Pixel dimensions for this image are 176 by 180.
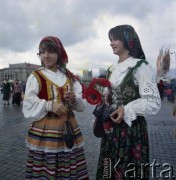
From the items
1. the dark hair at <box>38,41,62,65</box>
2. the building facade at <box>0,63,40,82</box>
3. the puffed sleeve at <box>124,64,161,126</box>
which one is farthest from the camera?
the building facade at <box>0,63,40,82</box>

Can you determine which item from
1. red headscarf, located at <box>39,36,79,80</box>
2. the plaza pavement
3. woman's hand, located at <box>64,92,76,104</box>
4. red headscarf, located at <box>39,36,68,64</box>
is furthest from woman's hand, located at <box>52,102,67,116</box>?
the plaza pavement

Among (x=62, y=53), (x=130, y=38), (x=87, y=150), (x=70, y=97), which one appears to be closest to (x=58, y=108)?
(x=70, y=97)

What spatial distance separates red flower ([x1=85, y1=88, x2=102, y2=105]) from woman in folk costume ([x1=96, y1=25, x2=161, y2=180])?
0.47ft

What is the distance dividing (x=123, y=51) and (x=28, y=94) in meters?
0.99

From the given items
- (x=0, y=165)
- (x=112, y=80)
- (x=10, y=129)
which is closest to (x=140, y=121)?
(x=112, y=80)

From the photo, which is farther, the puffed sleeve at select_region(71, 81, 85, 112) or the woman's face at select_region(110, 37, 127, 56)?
the puffed sleeve at select_region(71, 81, 85, 112)

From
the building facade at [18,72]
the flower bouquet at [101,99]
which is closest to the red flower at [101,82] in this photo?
the flower bouquet at [101,99]

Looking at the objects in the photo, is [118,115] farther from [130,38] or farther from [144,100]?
[130,38]

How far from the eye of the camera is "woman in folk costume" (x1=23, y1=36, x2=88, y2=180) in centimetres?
230

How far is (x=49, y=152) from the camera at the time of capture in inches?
89.8

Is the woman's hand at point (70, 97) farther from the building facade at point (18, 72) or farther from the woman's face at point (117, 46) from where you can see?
the building facade at point (18, 72)

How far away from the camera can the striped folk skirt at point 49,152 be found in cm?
229

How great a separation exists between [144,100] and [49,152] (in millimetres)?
1003

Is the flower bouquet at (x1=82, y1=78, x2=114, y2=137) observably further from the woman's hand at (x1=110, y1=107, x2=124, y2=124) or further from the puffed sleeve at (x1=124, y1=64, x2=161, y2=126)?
the puffed sleeve at (x1=124, y1=64, x2=161, y2=126)
